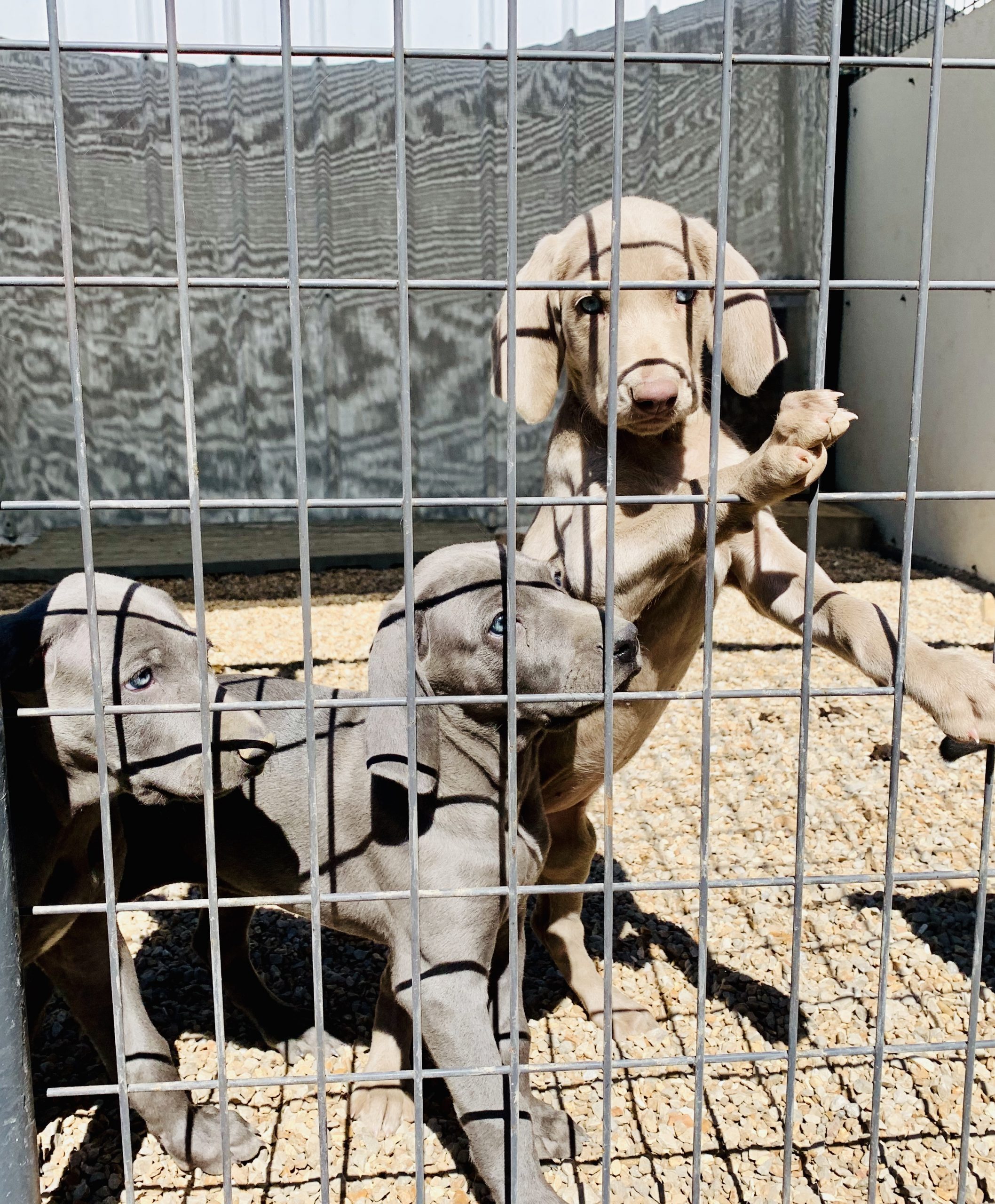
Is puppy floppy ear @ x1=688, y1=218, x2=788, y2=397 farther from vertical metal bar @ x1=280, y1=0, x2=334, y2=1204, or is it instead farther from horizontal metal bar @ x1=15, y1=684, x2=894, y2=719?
vertical metal bar @ x1=280, y1=0, x2=334, y2=1204

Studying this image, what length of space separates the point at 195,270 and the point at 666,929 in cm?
852

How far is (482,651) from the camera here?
8.11 ft

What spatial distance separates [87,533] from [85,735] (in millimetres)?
698

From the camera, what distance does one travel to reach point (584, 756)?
3004 millimetres

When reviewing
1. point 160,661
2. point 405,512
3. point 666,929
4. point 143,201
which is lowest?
point 666,929

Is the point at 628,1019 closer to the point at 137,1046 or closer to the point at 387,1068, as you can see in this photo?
the point at 387,1068

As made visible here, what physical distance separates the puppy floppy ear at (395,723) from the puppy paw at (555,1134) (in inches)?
34.0

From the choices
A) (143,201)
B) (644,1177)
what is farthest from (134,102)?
(644,1177)

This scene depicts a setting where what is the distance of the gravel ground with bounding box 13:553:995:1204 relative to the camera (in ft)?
8.37

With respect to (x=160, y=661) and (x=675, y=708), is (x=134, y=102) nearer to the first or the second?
(x=675, y=708)

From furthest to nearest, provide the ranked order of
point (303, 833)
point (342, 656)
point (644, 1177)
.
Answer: point (342, 656), point (303, 833), point (644, 1177)

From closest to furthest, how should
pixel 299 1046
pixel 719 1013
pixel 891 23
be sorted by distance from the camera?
pixel 299 1046 → pixel 719 1013 → pixel 891 23

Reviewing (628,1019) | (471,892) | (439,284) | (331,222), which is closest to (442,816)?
(471,892)

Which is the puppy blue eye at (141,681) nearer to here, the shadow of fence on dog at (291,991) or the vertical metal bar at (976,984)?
the shadow of fence on dog at (291,991)
